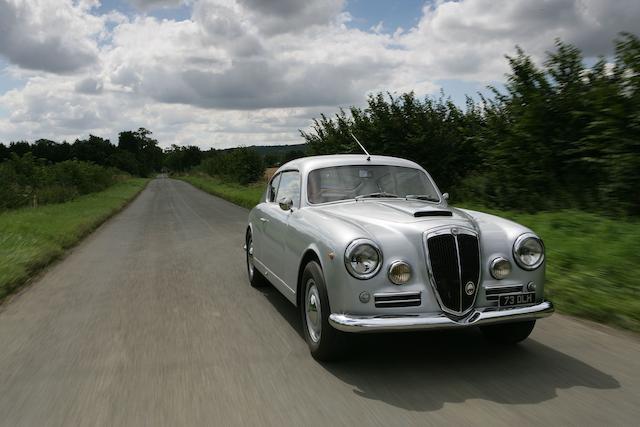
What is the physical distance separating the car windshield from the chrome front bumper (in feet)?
5.91

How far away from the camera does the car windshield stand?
18.1 feet

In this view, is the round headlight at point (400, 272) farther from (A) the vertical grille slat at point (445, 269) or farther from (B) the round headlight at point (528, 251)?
(B) the round headlight at point (528, 251)

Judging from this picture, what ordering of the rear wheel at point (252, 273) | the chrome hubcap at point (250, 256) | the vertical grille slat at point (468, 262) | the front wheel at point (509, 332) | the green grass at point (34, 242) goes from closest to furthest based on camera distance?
the vertical grille slat at point (468, 262) < the front wheel at point (509, 332) < the rear wheel at point (252, 273) < the chrome hubcap at point (250, 256) < the green grass at point (34, 242)

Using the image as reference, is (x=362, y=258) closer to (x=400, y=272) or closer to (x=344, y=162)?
(x=400, y=272)

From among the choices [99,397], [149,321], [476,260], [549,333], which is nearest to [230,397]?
[99,397]

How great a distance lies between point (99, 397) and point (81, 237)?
11191mm

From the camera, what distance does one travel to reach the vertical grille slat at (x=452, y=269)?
12.9ft

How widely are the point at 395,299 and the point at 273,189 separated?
345 centimetres

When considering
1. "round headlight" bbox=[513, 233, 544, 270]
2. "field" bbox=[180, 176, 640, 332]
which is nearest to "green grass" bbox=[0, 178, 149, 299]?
"round headlight" bbox=[513, 233, 544, 270]

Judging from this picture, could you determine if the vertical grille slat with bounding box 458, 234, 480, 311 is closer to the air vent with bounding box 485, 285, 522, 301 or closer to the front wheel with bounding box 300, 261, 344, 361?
the air vent with bounding box 485, 285, 522, 301

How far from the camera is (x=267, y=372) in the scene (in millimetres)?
4051

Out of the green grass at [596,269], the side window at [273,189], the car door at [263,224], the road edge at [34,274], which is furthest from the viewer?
the road edge at [34,274]

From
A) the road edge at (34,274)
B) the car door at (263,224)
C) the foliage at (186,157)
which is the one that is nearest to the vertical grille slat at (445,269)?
the car door at (263,224)

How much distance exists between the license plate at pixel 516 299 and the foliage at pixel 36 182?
74.5ft
